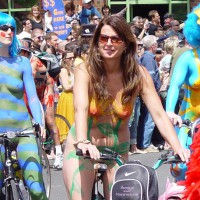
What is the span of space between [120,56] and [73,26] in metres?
11.5

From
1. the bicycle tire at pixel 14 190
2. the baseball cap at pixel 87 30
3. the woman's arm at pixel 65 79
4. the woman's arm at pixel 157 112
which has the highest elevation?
the woman's arm at pixel 157 112

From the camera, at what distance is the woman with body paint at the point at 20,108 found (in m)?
6.61

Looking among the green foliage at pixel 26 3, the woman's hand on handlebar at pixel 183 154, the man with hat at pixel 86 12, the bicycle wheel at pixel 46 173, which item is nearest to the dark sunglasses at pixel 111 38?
the woman's hand on handlebar at pixel 183 154

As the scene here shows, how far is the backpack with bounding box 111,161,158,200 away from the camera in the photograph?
4.27 metres

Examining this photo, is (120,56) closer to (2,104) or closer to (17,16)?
(2,104)

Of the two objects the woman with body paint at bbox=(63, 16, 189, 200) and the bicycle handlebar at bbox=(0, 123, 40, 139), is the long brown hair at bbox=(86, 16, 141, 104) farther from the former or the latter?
the bicycle handlebar at bbox=(0, 123, 40, 139)

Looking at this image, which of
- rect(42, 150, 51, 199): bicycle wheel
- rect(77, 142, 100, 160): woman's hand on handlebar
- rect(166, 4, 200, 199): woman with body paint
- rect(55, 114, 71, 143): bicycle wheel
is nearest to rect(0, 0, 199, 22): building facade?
rect(55, 114, 71, 143): bicycle wheel

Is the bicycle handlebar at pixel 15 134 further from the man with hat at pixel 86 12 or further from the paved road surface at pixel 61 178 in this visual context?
the man with hat at pixel 86 12

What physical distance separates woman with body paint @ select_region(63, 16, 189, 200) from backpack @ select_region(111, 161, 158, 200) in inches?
22.4

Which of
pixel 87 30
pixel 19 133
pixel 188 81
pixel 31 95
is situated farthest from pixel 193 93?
pixel 87 30

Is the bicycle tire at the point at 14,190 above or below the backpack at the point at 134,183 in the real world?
below

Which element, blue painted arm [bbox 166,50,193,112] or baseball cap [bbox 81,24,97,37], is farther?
baseball cap [bbox 81,24,97,37]

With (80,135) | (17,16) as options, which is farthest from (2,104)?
(17,16)

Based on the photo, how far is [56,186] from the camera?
10.0 m
